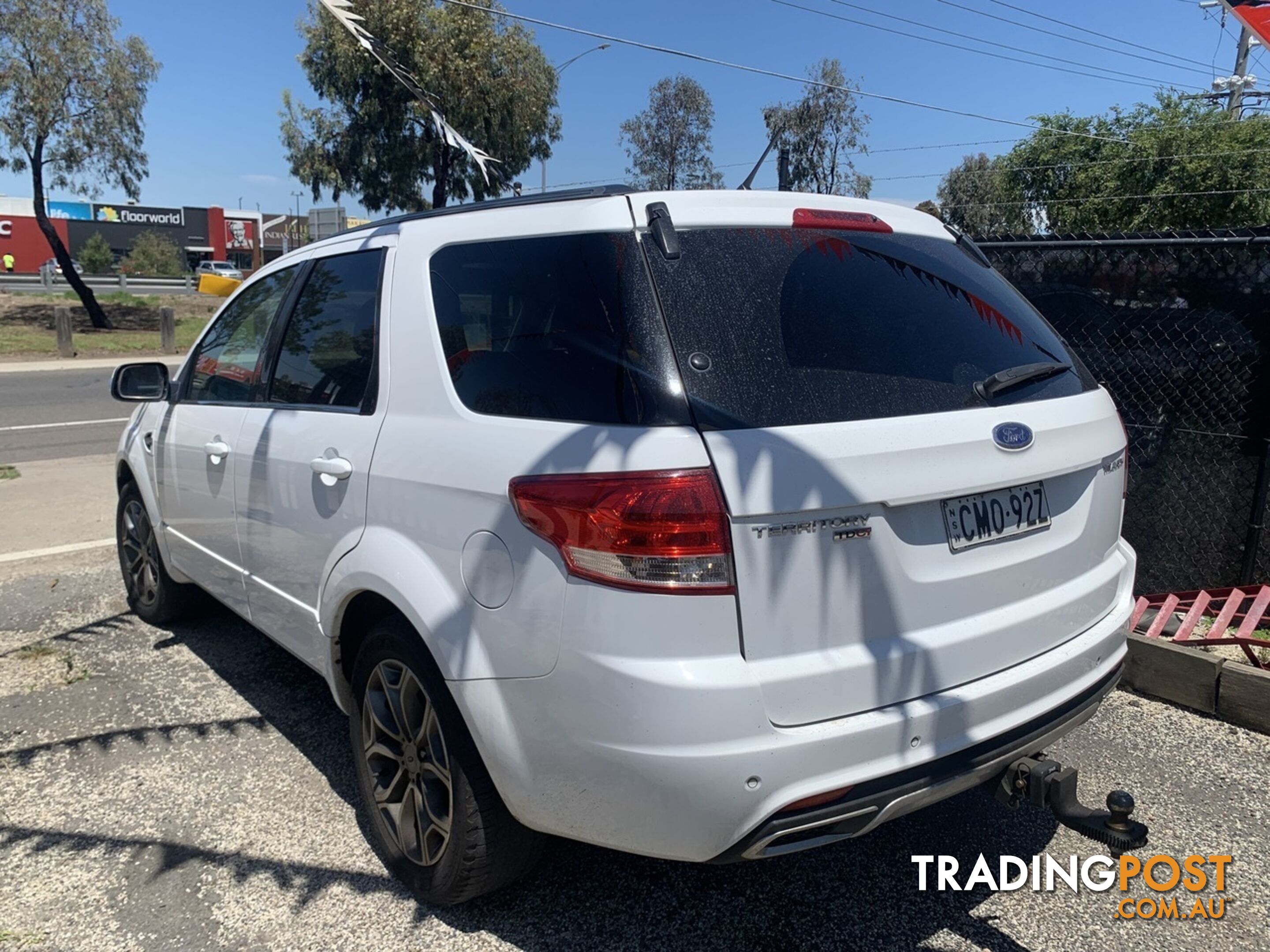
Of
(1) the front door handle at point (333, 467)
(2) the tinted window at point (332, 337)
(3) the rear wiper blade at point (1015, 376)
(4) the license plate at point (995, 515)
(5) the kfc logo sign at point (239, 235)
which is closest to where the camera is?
(4) the license plate at point (995, 515)

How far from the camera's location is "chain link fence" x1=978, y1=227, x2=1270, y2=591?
4.80m

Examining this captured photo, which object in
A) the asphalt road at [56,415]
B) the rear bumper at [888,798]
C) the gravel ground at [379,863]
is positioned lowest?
the gravel ground at [379,863]

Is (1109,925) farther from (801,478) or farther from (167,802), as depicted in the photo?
(167,802)

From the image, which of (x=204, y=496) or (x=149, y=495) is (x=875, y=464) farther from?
(x=149, y=495)

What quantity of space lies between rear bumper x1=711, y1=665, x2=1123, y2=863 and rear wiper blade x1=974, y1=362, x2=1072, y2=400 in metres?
0.86

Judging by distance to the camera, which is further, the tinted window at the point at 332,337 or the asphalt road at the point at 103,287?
the asphalt road at the point at 103,287

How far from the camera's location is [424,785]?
2.72m

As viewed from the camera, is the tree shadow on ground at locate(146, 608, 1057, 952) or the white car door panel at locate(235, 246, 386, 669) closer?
the tree shadow on ground at locate(146, 608, 1057, 952)

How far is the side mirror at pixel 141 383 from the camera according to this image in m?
4.48

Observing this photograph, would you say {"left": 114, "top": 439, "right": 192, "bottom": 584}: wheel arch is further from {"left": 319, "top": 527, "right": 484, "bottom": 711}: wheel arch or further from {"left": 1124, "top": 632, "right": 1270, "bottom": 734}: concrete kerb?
{"left": 1124, "top": 632, "right": 1270, "bottom": 734}: concrete kerb

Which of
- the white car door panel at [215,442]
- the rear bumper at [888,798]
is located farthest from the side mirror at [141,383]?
the rear bumper at [888,798]

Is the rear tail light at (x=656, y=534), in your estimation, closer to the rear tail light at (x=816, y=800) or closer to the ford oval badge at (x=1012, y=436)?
the rear tail light at (x=816, y=800)

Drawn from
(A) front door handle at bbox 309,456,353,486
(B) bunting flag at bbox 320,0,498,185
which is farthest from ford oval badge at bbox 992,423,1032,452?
(B) bunting flag at bbox 320,0,498,185

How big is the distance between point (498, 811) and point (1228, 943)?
2014mm
